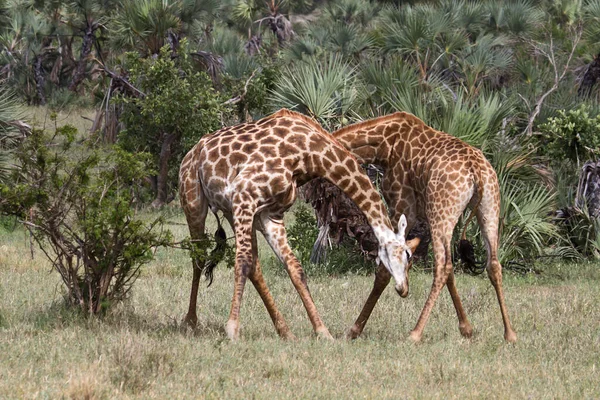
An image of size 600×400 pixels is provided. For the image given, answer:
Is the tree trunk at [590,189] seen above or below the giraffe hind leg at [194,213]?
below

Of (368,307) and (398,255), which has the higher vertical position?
(398,255)

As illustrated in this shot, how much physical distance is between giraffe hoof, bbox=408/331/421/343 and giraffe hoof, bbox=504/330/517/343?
2.57 ft

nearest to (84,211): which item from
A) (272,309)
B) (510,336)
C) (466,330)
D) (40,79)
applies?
(272,309)

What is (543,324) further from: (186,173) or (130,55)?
(130,55)

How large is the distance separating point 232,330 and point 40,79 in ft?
86.8

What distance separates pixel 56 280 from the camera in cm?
1102

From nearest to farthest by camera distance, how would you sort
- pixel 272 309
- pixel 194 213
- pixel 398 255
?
pixel 398 255
pixel 272 309
pixel 194 213

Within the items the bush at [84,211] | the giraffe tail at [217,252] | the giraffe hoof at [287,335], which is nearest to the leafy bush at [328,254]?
the giraffe tail at [217,252]

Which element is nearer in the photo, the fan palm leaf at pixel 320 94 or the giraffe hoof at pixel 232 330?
the giraffe hoof at pixel 232 330

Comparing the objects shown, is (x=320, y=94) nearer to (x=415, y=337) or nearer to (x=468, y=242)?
(x=468, y=242)

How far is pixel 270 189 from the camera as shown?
7.99 metres

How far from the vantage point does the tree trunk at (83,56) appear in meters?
29.1

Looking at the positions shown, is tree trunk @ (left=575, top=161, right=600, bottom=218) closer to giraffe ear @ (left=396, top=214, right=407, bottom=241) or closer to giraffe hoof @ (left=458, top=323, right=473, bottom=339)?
giraffe hoof @ (left=458, top=323, right=473, bottom=339)

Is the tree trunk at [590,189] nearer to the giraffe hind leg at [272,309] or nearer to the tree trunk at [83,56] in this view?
the giraffe hind leg at [272,309]
